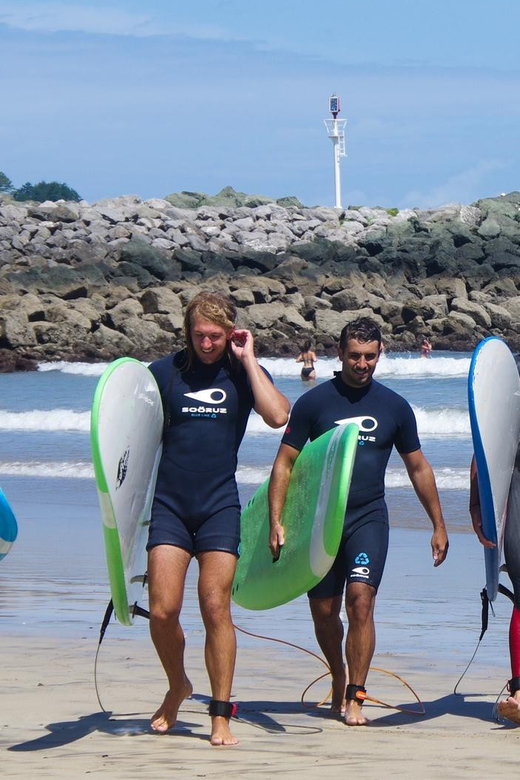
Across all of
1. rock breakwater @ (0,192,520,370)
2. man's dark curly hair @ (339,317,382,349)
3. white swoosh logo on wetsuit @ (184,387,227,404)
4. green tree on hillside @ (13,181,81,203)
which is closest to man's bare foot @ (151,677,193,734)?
white swoosh logo on wetsuit @ (184,387,227,404)

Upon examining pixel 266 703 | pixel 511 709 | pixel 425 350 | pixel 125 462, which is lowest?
pixel 425 350

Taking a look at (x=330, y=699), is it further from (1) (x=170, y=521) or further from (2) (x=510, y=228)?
(2) (x=510, y=228)

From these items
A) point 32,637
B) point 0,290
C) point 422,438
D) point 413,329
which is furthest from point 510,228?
point 32,637

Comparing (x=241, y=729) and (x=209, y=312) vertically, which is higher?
(x=209, y=312)

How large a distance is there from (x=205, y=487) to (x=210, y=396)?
0.31 m

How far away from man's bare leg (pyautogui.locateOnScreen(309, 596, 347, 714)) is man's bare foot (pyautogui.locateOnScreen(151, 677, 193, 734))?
62 cm

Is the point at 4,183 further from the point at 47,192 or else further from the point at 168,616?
the point at 168,616

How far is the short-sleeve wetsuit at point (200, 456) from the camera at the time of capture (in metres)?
4.09

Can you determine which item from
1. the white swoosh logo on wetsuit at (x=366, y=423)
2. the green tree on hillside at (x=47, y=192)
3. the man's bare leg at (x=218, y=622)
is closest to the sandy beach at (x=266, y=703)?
the man's bare leg at (x=218, y=622)

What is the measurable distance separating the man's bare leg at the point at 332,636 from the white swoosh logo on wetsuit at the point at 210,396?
874 mm

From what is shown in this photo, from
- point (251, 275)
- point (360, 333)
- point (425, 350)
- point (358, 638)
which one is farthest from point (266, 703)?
point (251, 275)

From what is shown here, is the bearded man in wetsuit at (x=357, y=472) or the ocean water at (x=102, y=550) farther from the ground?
the bearded man in wetsuit at (x=357, y=472)

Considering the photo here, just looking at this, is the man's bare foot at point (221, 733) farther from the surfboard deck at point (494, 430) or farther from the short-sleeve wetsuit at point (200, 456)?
the surfboard deck at point (494, 430)

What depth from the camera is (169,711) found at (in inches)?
162
